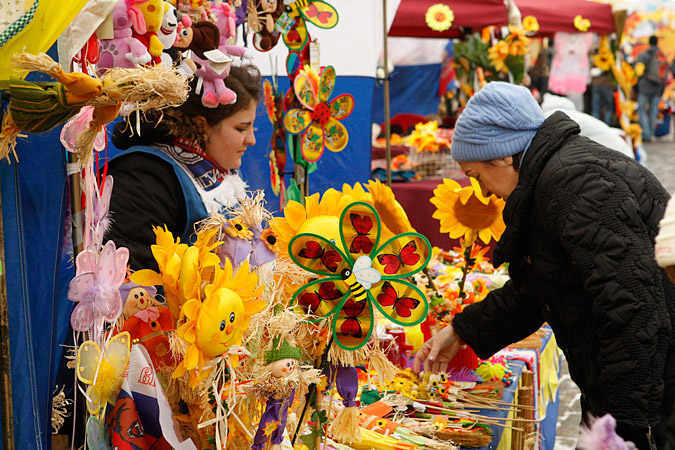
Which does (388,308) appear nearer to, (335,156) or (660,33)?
(335,156)

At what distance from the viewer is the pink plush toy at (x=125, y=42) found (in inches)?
58.8

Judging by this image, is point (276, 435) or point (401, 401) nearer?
point (276, 435)

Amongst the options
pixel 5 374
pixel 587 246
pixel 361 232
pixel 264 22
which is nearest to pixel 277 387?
pixel 361 232

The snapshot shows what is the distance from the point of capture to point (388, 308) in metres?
1.38

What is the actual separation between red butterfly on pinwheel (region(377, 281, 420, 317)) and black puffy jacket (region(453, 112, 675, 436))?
44 centimetres

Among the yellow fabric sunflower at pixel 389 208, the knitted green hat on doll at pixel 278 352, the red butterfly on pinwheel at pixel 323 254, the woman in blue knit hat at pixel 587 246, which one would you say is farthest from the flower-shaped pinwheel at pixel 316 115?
the knitted green hat on doll at pixel 278 352

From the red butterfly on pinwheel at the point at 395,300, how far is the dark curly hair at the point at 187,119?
0.85 m

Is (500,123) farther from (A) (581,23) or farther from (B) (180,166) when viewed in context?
(A) (581,23)

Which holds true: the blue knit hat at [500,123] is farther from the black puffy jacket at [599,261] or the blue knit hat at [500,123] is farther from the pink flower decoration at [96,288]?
the pink flower decoration at [96,288]

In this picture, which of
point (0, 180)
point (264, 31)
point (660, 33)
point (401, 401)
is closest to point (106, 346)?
point (0, 180)

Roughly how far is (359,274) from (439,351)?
895mm

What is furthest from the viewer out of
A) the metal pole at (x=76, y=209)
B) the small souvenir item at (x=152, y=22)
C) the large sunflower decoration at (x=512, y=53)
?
the large sunflower decoration at (x=512, y=53)

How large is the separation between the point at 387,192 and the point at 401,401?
759 mm

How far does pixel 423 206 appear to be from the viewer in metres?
5.14
